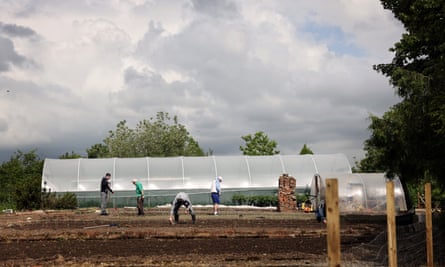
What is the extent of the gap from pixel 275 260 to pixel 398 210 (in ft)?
47.2

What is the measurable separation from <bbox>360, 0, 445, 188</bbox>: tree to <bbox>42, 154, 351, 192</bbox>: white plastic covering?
21047 millimetres

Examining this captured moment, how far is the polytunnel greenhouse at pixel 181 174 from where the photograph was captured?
3981 centimetres

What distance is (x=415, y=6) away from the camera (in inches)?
609

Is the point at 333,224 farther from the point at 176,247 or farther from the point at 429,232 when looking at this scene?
the point at 176,247

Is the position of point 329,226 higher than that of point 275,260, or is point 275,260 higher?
point 329,226

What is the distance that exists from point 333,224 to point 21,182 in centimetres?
3529

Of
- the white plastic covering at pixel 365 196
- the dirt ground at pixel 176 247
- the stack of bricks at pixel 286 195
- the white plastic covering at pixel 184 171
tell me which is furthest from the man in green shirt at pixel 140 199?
the white plastic covering at pixel 184 171

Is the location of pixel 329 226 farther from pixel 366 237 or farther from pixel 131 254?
pixel 366 237

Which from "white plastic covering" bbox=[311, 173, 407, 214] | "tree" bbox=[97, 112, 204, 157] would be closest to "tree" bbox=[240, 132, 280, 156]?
"tree" bbox=[97, 112, 204, 157]

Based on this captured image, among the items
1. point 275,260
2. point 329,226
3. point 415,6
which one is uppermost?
point 415,6

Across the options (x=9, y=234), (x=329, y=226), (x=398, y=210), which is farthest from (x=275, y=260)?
(x=398, y=210)

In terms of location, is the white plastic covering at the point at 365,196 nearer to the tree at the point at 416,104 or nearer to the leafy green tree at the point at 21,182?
the tree at the point at 416,104

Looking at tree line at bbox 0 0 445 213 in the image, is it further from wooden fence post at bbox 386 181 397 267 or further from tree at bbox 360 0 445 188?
wooden fence post at bbox 386 181 397 267

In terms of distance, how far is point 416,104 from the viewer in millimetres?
13672
